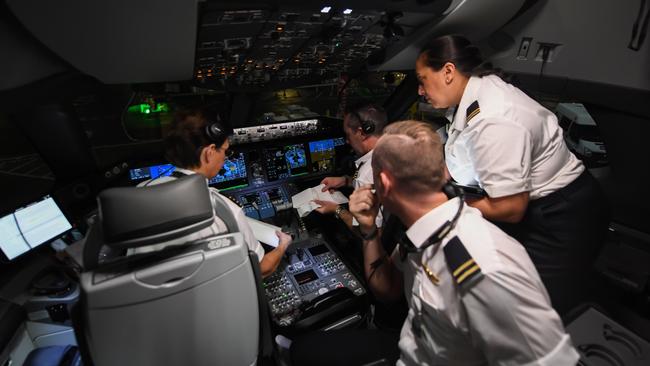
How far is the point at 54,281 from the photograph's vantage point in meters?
1.68

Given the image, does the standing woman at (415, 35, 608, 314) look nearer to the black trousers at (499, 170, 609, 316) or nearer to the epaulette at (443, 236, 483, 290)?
the black trousers at (499, 170, 609, 316)

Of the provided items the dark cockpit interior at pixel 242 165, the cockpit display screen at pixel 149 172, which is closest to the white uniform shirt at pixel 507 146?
the dark cockpit interior at pixel 242 165

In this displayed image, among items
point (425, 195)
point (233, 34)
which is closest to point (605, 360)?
point (425, 195)

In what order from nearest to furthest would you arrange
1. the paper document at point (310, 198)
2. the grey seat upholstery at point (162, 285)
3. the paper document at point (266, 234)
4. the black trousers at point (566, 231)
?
1. the grey seat upholstery at point (162, 285)
2. the black trousers at point (566, 231)
3. the paper document at point (266, 234)
4. the paper document at point (310, 198)

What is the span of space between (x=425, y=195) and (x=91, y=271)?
1.01 meters

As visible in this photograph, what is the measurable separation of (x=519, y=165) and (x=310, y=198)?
1347 mm

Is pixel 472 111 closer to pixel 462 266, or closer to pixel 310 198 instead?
pixel 462 266

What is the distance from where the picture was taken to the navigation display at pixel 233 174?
7.41ft

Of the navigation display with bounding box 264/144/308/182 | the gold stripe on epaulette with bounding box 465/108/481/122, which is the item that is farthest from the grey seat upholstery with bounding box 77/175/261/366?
the navigation display with bounding box 264/144/308/182

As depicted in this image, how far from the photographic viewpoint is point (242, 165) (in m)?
2.32

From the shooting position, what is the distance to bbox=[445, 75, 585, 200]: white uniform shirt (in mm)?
1354

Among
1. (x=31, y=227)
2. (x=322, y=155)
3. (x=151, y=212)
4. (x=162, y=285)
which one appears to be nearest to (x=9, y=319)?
(x=31, y=227)

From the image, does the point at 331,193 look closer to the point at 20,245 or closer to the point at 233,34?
the point at 233,34

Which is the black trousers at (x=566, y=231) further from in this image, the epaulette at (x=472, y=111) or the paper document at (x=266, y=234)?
the paper document at (x=266, y=234)
